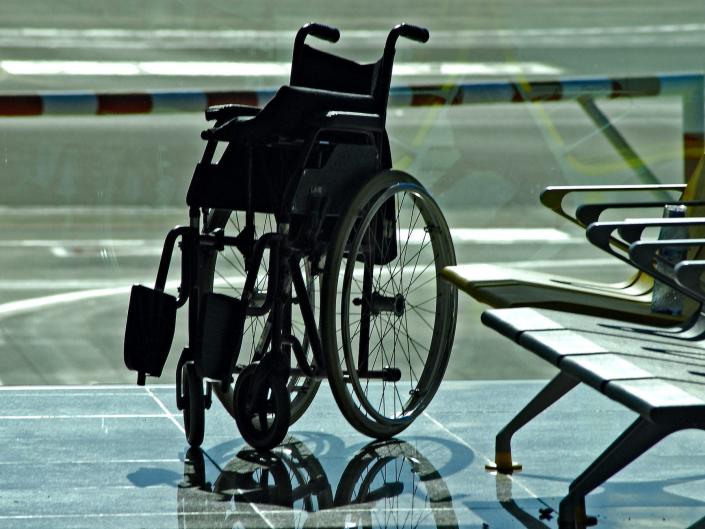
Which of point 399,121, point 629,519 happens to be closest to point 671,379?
point 629,519

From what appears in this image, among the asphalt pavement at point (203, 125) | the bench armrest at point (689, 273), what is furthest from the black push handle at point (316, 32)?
the bench armrest at point (689, 273)

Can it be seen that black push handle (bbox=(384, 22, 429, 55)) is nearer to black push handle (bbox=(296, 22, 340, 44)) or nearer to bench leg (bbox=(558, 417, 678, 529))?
black push handle (bbox=(296, 22, 340, 44))

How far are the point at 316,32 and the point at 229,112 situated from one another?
0.33 meters

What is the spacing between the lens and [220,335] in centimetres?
312

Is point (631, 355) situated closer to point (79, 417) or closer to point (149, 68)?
point (79, 417)

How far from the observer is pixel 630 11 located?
5.31 m

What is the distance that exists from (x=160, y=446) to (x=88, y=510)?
1.94ft

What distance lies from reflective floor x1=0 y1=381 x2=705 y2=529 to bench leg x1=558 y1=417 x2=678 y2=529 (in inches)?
7.3

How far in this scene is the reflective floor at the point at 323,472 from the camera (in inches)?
108

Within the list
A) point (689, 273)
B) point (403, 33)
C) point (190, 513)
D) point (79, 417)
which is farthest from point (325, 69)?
point (689, 273)

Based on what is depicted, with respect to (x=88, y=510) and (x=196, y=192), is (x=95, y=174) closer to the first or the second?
(x=196, y=192)

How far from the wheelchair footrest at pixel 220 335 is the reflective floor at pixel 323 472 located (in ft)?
0.70

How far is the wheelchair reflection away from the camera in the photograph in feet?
8.95

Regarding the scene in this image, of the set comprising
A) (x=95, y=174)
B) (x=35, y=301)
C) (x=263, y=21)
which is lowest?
(x=35, y=301)
